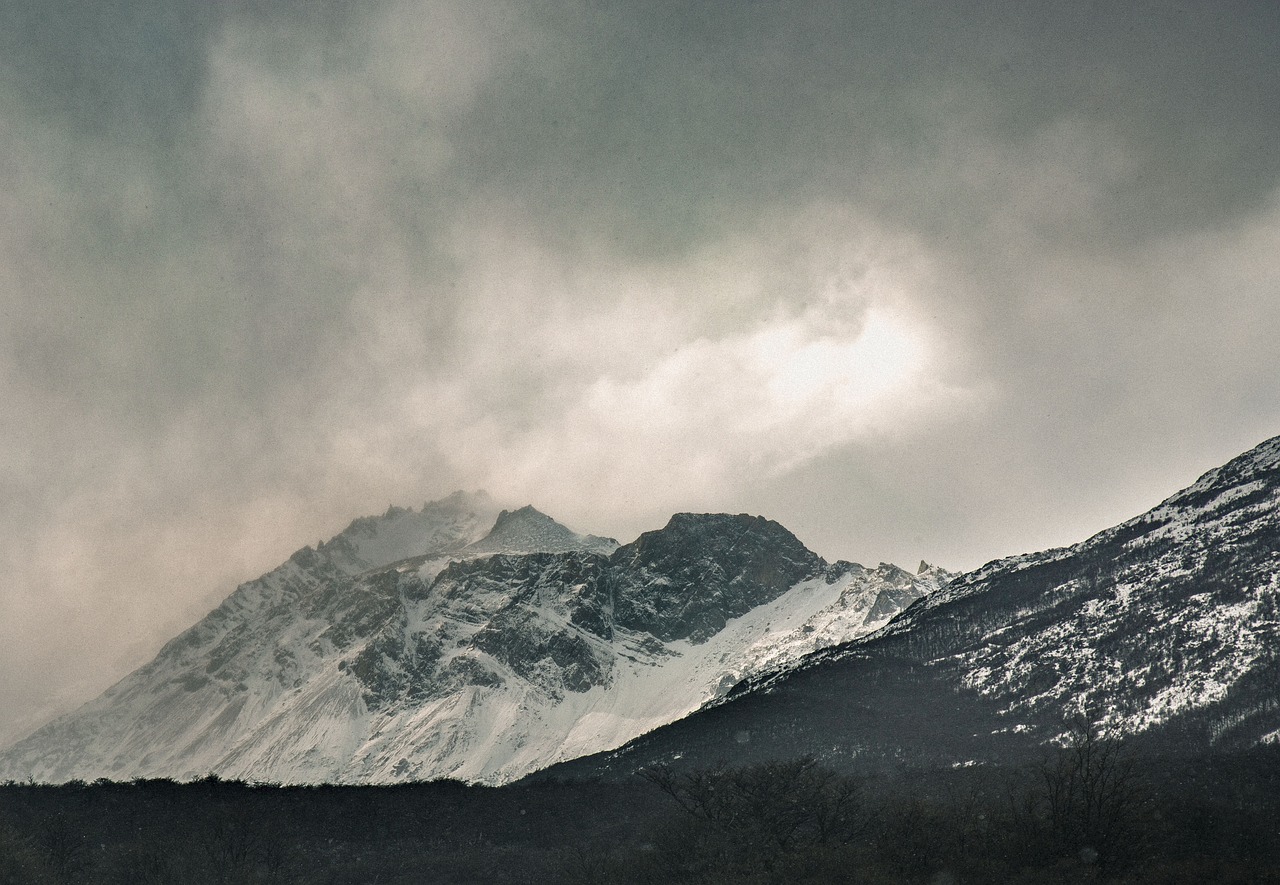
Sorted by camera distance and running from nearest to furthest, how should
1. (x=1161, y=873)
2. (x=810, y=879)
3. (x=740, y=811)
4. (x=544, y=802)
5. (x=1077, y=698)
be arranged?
(x=1161, y=873), (x=810, y=879), (x=740, y=811), (x=544, y=802), (x=1077, y=698)

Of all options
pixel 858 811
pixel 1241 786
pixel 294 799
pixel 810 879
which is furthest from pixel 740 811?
pixel 294 799

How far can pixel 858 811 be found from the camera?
11438cm

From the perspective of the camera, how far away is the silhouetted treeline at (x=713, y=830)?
260 ft

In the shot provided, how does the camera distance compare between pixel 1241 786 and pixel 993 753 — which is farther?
pixel 993 753

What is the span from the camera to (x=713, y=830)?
98.4 meters

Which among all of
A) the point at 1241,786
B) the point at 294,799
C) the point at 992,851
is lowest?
the point at 1241,786

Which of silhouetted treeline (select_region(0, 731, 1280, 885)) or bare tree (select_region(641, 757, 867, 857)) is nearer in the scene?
silhouetted treeline (select_region(0, 731, 1280, 885))

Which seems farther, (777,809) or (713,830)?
(777,809)

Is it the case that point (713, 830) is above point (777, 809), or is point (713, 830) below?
above

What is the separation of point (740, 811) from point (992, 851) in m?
30.5

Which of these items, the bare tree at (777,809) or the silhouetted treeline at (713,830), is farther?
the bare tree at (777,809)

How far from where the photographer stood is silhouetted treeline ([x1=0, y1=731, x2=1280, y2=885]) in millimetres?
79375

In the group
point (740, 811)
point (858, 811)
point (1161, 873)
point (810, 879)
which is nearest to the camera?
point (1161, 873)

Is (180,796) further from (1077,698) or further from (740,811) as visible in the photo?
(1077,698)
